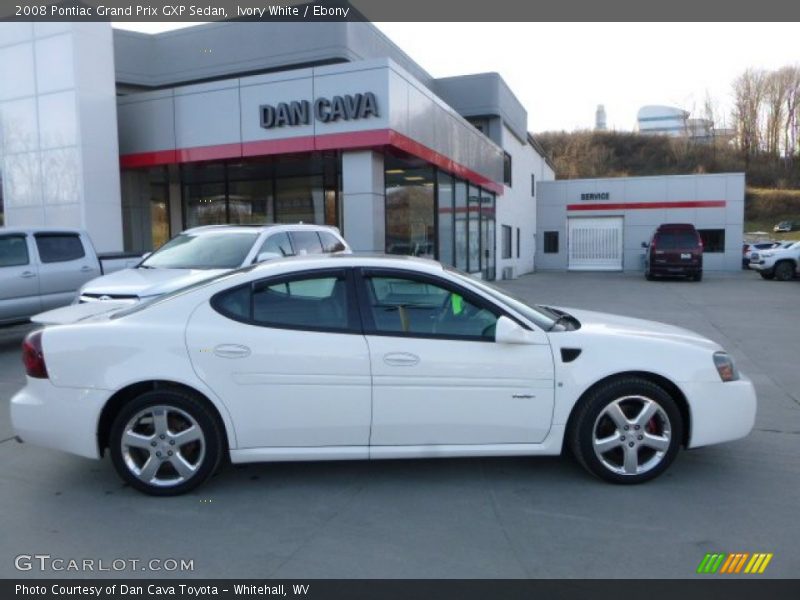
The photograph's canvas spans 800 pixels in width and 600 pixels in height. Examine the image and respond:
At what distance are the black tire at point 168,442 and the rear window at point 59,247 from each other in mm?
7028

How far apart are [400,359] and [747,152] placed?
75511mm

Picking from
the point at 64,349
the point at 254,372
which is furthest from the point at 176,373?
the point at 64,349

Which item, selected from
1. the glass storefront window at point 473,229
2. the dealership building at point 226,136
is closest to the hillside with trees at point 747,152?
the glass storefront window at point 473,229

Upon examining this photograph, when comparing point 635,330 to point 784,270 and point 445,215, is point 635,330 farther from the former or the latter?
point 784,270

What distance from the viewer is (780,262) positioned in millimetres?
24281

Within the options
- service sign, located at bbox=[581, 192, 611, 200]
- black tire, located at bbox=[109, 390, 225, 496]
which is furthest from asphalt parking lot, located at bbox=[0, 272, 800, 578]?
service sign, located at bbox=[581, 192, 611, 200]

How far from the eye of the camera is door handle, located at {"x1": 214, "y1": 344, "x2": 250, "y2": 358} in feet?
13.3

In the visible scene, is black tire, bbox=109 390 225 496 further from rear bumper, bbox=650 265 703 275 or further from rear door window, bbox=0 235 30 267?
rear bumper, bbox=650 265 703 275

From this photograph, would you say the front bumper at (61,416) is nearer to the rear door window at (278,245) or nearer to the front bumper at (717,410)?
the front bumper at (717,410)

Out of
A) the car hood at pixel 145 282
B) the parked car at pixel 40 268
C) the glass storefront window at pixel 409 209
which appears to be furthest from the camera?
the glass storefront window at pixel 409 209

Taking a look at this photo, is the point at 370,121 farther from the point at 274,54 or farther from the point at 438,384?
the point at 438,384

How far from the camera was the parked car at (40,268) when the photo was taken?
30.9 feet

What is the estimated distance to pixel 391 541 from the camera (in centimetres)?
354

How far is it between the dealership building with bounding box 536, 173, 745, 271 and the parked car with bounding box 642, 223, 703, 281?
257 inches
